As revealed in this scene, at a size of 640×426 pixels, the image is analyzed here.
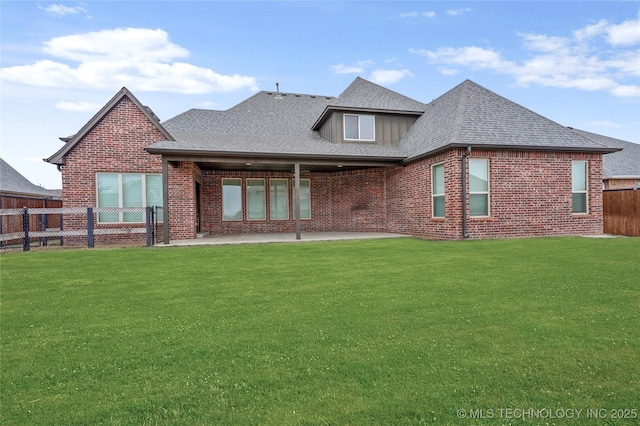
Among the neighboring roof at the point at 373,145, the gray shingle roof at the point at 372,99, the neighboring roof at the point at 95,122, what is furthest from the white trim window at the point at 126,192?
the gray shingle roof at the point at 372,99

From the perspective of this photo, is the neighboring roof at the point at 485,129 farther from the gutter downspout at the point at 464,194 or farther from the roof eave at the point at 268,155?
the roof eave at the point at 268,155

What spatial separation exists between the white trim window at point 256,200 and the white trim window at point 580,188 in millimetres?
12626

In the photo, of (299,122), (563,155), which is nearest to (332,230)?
(299,122)

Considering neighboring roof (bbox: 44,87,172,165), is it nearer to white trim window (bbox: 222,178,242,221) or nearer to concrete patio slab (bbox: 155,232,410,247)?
white trim window (bbox: 222,178,242,221)

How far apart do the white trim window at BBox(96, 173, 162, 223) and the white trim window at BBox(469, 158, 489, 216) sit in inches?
450

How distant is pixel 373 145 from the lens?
15.7 m

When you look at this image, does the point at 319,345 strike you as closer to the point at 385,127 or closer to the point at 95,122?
the point at 95,122

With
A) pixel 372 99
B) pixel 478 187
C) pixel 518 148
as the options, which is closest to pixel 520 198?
pixel 478 187

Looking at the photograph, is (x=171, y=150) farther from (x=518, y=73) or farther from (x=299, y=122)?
(x=518, y=73)

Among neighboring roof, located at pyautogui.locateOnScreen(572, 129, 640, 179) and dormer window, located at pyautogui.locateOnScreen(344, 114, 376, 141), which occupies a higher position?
dormer window, located at pyautogui.locateOnScreen(344, 114, 376, 141)

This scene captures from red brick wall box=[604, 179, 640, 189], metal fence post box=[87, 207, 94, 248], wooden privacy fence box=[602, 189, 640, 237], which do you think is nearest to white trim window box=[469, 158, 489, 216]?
wooden privacy fence box=[602, 189, 640, 237]

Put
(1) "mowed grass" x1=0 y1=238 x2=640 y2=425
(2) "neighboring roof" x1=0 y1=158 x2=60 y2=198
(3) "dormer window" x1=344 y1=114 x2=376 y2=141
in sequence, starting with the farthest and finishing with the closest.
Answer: (2) "neighboring roof" x1=0 y1=158 x2=60 y2=198 → (3) "dormer window" x1=344 y1=114 x2=376 y2=141 → (1) "mowed grass" x1=0 y1=238 x2=640 y2=425

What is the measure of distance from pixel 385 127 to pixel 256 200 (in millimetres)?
7038

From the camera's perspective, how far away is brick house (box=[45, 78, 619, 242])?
1173 cm
